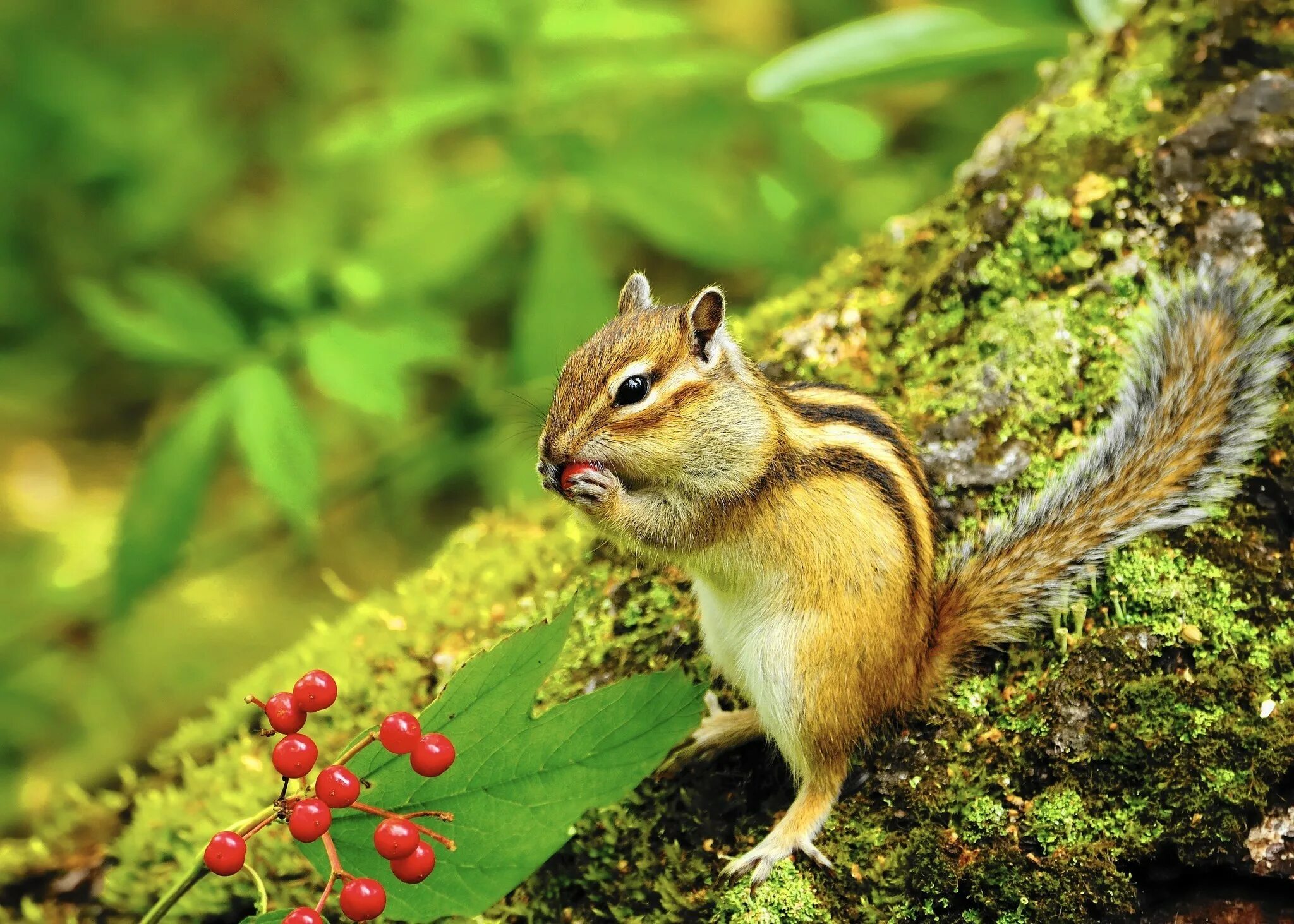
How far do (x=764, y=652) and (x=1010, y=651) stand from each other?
0.47 m

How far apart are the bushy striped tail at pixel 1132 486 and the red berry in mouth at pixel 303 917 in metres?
1.17

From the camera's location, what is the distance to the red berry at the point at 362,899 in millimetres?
1441

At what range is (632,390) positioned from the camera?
208 cm

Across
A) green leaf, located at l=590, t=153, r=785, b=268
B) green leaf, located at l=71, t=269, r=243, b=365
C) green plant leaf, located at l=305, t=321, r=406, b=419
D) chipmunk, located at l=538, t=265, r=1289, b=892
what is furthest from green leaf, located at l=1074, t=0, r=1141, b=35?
green leaf, located at l=71, t=269, r=243, b=365

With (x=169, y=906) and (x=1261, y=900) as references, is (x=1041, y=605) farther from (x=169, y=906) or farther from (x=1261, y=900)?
(x=169, y=906)

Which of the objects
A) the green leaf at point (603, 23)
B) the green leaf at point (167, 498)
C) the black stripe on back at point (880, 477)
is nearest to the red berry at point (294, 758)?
the black stripe on back at point (880, 477)

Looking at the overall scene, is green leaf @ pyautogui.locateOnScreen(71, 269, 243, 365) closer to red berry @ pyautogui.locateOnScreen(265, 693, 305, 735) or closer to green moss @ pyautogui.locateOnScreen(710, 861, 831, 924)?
red berry @ pyautogui.locateOnScreen(265, 693, 305, 735)

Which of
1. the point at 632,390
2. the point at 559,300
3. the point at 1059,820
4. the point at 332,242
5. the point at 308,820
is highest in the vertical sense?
the point at 332,242

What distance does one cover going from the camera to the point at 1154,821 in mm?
1809

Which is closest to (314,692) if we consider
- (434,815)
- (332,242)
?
(434,815)

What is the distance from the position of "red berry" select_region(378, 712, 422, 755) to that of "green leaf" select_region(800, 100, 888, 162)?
231cm

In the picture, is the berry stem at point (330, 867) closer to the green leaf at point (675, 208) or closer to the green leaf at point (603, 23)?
the green leaf at point (675, 208)

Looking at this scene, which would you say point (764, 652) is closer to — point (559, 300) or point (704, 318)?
point (704, 318)

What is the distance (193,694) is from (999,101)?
4.20 m
